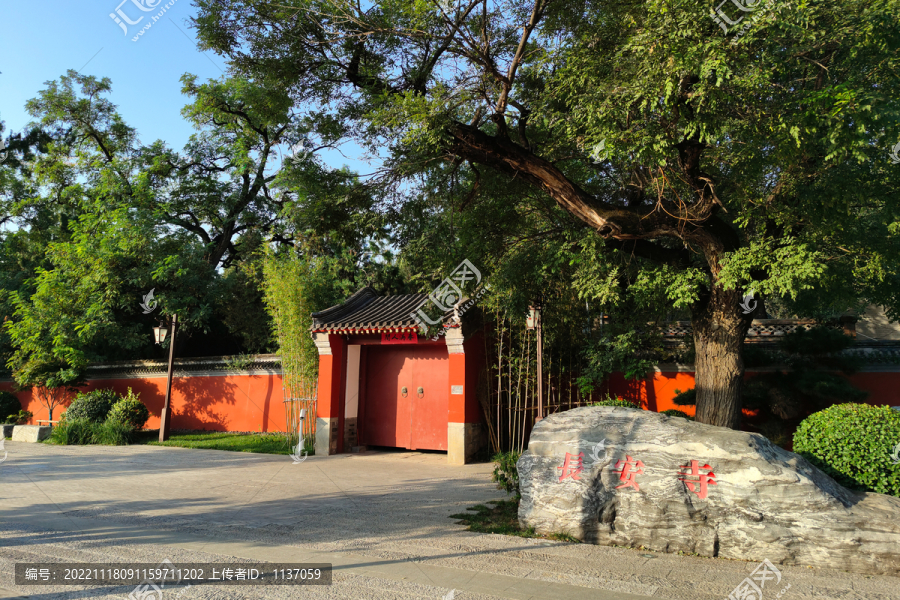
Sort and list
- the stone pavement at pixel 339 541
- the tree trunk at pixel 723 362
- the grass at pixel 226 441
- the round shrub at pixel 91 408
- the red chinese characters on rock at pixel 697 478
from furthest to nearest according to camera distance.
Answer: the round shrub at pixel 91 408
the grass at pixel 226 441
the tree trunk at pixel 723 362
the red chinese characters on rock at pixel 697 478
the stone pavement at pixel 339 541

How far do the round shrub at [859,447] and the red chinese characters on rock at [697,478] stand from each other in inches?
48.4

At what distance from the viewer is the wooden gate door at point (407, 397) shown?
33.8 ft

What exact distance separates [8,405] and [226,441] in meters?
8.39

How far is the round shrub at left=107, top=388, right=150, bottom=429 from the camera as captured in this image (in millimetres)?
12961

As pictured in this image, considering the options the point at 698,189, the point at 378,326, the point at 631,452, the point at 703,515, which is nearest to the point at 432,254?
the point at 378,326

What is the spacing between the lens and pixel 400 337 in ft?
34.0

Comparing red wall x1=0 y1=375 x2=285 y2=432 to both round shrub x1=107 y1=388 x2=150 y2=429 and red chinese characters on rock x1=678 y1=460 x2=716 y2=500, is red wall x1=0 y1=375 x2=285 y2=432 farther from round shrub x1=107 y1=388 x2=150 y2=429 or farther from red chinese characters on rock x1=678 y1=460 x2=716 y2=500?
red chinese characters on rock x1=678 y1=460 x2=716 y2=500

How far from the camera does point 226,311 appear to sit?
1592 centimetres

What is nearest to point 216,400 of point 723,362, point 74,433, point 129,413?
point 129,413

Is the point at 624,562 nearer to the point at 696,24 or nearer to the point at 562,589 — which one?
the point at 562,589

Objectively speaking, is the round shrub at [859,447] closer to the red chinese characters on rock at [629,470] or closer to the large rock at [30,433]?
the red chinese characters on rock at [629,470]

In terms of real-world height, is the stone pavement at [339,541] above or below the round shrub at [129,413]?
below

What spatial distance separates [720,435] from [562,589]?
1.93 m

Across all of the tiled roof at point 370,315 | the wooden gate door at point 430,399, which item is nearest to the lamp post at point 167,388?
the tiled roof at point 370,315
